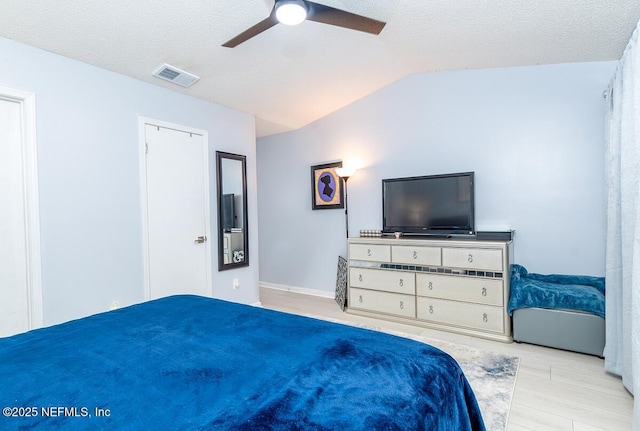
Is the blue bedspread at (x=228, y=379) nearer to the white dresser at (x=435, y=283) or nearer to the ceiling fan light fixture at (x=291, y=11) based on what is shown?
the ceiling fan light fixture at (x=291, y=11)

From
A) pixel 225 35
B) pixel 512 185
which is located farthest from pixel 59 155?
pixel 512 185

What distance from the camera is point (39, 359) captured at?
48.6 inches

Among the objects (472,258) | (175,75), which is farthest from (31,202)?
(472,258)

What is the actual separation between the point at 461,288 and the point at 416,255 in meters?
0.54

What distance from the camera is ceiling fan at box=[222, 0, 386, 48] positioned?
177cm

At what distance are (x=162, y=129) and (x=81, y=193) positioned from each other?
98 centimetres

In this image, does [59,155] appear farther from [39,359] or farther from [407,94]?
[407,94]

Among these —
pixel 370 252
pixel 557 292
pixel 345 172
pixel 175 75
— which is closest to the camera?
pixel 557 292

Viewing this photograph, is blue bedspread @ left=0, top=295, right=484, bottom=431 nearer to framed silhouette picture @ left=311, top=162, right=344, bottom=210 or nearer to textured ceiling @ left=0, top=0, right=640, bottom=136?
textured ceiling @ left=0, top=0, right=640, bottom=136

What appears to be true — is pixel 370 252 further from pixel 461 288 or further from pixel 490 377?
pixel 490 377

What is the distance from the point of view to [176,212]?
3.45 meters

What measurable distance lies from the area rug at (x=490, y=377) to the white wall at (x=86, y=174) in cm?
291

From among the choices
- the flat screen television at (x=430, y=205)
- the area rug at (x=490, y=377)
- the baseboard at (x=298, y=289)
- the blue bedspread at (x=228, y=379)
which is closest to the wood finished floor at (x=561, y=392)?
the area rug at (x=490, y=377)

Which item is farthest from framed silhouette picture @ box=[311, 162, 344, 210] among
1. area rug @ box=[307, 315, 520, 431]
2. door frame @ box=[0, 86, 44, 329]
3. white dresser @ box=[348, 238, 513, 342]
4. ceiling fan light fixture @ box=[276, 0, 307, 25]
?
door frame @ box=[0, 86, 44, 329]
